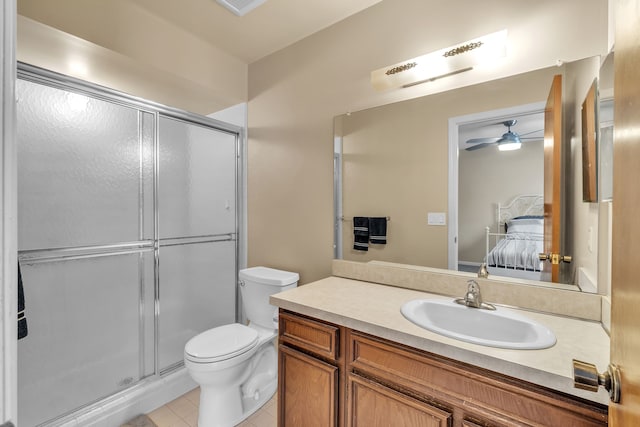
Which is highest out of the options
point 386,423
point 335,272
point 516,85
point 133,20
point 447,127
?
point 133,20

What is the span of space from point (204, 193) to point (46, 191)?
959 millimetres

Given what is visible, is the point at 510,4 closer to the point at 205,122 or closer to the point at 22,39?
the point at 205,122

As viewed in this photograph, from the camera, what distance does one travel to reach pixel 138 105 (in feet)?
6.57

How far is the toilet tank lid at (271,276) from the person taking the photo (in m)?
2.06

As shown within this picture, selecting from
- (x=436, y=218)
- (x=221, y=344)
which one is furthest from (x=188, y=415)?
(x=436, y=218)

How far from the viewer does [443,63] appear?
1.56 m

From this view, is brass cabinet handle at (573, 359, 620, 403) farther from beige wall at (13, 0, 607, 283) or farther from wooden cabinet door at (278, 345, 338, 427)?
beige wall at (13, 0, 607, 283)

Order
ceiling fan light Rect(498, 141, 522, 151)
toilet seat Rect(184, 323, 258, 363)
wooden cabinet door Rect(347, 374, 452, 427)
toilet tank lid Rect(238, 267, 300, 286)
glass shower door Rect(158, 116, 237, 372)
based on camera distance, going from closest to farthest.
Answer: wooden cabinet door Rect(347, 374, 452, 427) < ceiling fan light Rect(498, 141, 522, 151) < toilet seat Rect(184, 323, 258, 363) < toilet tank lid Rect(238, 267, 300, 286) < glass shower door Rect(158, 116, 237, 372)

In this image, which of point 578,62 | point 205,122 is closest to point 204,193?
point 205,122

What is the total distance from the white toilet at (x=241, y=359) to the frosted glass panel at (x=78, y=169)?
2.71 feet

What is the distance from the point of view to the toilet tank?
6.80 feet

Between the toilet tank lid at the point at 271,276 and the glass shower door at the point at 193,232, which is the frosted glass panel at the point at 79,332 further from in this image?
the toilet tank lid at the point at 271,276

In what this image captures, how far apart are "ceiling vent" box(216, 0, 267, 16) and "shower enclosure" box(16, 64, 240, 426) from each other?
808 mm

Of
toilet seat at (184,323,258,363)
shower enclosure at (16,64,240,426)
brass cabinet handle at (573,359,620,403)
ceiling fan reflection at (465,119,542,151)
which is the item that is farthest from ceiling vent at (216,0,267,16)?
brass cabinet handle at (573,359,620,403)
